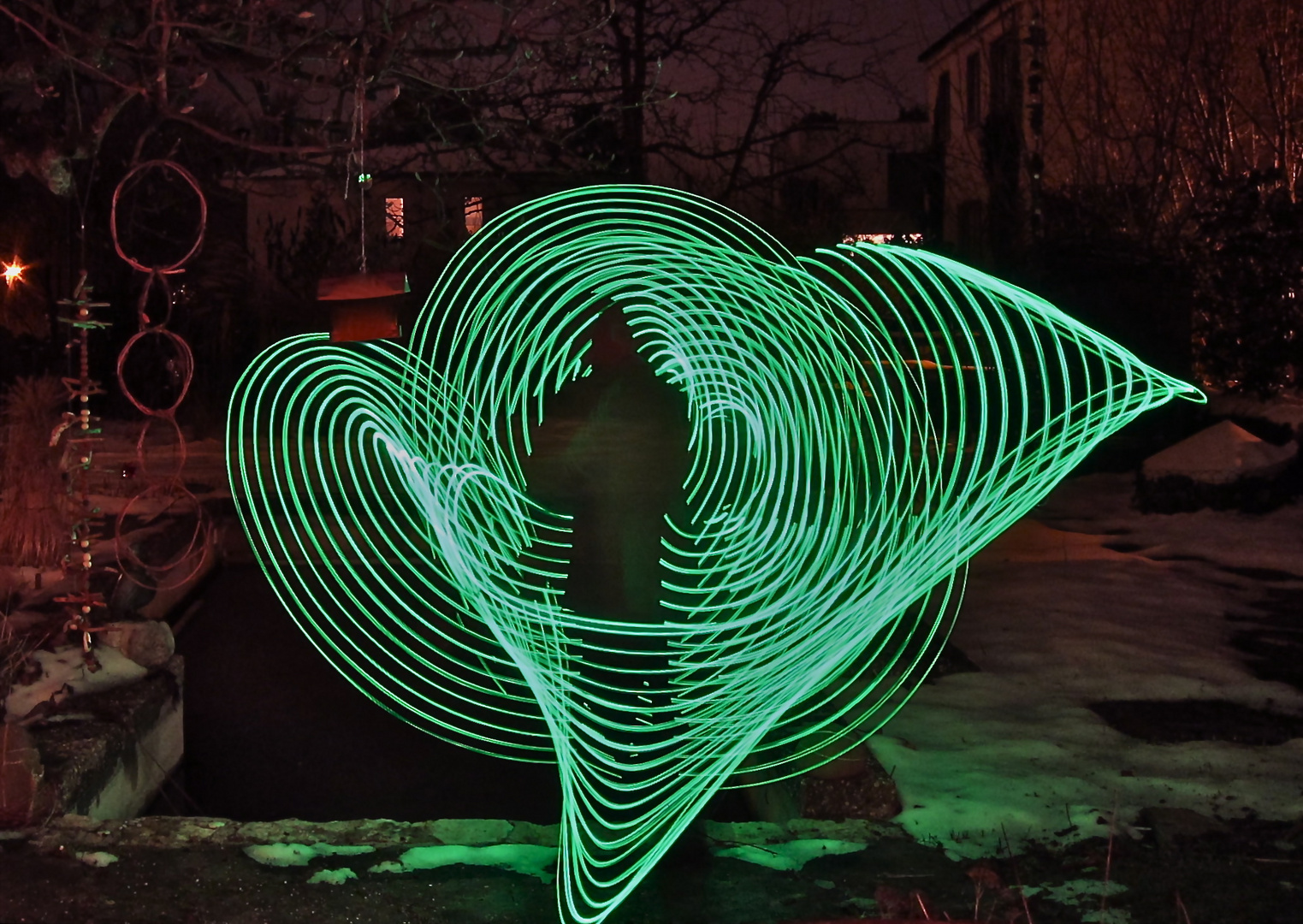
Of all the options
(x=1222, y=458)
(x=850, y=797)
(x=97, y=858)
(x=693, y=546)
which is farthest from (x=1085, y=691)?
(x=1222, y=458)

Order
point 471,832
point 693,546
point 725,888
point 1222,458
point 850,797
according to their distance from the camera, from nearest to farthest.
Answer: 1. point 725,888
2. point 471,832
3. point 850,797
4. point 693,546
5. point 1222,458

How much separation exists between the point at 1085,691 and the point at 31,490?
645 cm

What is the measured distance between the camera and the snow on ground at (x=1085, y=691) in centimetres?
503

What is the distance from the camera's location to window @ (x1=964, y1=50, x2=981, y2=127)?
2225cm

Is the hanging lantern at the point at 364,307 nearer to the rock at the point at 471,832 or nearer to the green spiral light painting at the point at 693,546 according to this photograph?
the green spiral light painting at the point at 693,546

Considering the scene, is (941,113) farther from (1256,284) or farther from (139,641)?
(139,641)

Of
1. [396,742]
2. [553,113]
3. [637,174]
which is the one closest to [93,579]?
[396,742]

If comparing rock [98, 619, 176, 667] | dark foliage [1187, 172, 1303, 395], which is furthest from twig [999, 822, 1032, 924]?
dark foliage [1187, 172, 1303, 395]

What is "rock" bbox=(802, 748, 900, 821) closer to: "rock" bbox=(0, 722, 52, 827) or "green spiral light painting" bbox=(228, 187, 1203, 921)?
"green spiral light painting" bbox=(228, 187, 1203, 921)

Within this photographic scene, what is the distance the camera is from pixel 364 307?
211 inches

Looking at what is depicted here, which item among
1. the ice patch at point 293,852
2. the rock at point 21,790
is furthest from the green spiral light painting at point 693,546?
the rock at point 21,790

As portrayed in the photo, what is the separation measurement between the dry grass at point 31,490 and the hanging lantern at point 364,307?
119 inches

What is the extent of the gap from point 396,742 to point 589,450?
9.97 feet

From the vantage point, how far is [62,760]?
5102mm
